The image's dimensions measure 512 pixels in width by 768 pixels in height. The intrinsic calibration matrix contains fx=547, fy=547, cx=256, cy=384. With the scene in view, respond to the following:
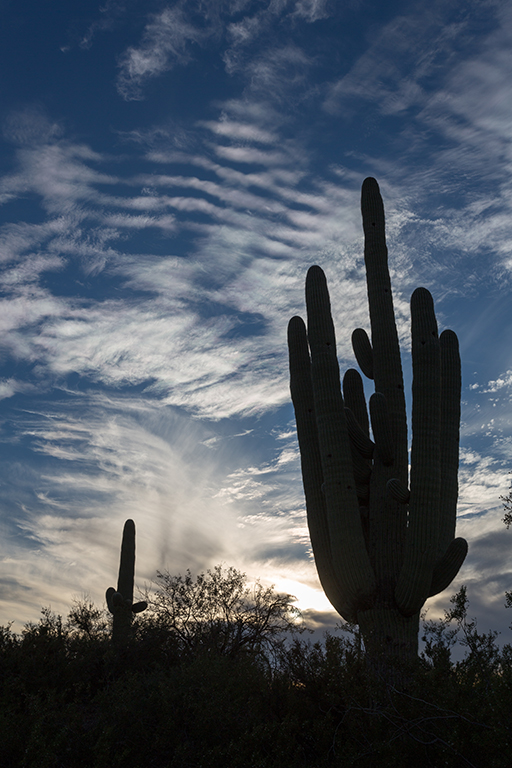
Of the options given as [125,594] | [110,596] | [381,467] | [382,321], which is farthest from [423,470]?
[110,596]

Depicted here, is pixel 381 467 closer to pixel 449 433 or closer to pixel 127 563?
pixel 449 433

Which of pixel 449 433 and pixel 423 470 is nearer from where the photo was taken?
pixel 423 470

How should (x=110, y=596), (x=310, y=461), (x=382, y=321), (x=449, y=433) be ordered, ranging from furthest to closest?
(x=110, y=596) < (x=382, y=321) < (x=310, y=461) < (x=449, y=433)

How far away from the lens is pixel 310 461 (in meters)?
10.4

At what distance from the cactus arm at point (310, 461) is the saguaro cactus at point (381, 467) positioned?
0.02 m

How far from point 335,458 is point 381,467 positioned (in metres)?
1.04

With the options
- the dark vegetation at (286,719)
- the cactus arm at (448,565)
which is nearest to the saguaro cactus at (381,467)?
the cactus arm at (448,565)

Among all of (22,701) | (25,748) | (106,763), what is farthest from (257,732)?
(22,701)

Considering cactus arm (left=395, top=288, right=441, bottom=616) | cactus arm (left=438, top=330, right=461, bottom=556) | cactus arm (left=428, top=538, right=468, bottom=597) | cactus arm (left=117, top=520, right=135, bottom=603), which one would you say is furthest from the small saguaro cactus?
cactus arm (left=438, top=330, right=461, bottom=556)

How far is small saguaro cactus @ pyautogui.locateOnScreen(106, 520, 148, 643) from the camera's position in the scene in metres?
14.5

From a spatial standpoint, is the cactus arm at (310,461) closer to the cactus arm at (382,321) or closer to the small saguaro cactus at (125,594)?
the cactus arm at (382,321)

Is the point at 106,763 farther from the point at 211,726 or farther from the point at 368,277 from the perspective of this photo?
the point at 368,277

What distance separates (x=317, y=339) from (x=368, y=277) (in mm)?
2148

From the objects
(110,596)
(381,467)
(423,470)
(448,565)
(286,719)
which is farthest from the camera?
(110,596)
